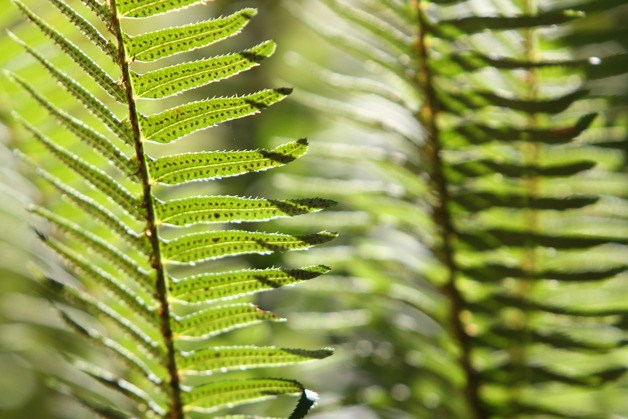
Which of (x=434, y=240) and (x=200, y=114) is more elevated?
(x=200, y=114)

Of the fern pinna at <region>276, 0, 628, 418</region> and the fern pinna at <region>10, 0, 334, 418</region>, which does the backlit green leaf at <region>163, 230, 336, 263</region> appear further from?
the fern pinna at <region>276, 0, 628, 418</region>

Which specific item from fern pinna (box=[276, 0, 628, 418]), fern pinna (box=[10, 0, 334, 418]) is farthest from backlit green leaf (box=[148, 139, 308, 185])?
fern pinna (box=[276, 0, 628, 418])

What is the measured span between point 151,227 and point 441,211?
48 cm

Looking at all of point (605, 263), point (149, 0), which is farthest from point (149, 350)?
point (605, 263)

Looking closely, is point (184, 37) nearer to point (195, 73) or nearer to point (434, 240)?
point (195, 73)

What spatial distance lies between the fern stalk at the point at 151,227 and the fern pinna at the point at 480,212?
38 centimetres

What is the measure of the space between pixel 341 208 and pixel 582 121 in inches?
18.6

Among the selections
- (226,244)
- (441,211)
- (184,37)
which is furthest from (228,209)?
(441,211)

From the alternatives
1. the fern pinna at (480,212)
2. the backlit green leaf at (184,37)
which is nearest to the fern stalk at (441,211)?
the fern pinna at (480,212)

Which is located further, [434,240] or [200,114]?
[434,240]

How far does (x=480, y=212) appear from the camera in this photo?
113cm

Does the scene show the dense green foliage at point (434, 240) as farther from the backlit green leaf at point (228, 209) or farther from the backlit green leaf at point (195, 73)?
the backlit green leaf at point (195, 73)

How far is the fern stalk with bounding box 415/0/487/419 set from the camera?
1.05 meters

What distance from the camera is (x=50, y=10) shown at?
1410 mm
